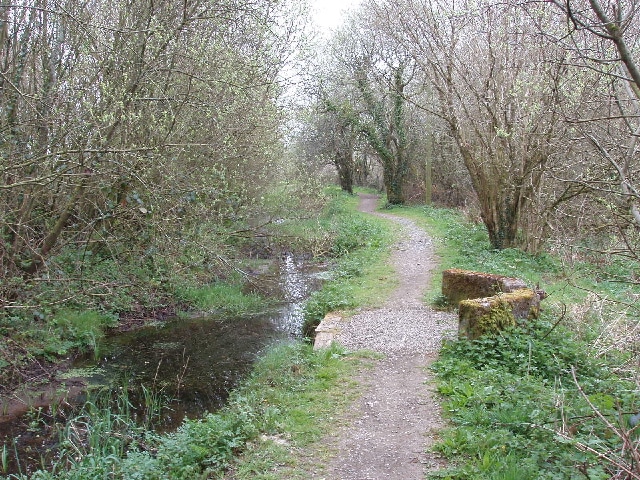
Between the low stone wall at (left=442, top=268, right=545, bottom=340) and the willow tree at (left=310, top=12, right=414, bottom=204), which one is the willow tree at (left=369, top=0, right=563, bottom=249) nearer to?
the low stone wall at (left=442, top=268, right=545, bottom=340)

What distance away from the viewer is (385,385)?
6.20 meters

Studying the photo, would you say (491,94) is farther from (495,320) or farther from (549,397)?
(549,397)

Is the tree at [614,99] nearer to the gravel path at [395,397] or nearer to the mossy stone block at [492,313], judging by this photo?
the mossy stone block at [492,313]

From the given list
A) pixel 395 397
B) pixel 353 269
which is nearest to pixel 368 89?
pixel 353 269

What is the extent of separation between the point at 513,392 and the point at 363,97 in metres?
25.4

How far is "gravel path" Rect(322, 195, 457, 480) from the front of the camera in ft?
14.7

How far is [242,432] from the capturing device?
5.16 m

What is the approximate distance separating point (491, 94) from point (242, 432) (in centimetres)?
1074

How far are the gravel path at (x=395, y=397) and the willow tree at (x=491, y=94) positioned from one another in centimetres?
438

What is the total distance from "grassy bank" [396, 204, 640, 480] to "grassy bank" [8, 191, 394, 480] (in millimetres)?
1297

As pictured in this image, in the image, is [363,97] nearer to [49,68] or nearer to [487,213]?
[487,213]

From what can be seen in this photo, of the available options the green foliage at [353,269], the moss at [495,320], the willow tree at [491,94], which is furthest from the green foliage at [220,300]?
the willow tree at [491,94]

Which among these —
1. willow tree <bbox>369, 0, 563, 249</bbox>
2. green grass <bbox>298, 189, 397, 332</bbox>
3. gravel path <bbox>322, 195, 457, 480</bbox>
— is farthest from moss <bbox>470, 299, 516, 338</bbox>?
willow tree <bbox>369, 0, 563, 249</bbox>

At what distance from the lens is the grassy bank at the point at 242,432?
15.0ft
